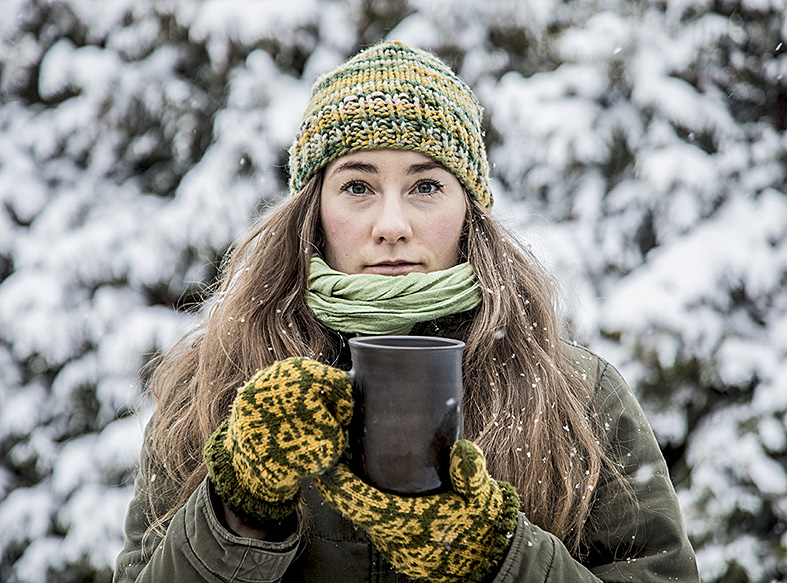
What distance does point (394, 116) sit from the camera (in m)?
1.39

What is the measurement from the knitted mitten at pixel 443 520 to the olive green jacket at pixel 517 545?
0.15 ft

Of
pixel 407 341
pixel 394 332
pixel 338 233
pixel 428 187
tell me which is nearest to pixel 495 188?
pixel 428 187

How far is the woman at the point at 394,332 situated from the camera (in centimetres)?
98

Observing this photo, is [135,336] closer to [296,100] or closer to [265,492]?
[296,100]

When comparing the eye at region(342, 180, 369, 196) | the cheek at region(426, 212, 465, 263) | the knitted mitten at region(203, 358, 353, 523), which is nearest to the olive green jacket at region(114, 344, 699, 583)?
the knitted mitten at region(203, 358, 353, 523)

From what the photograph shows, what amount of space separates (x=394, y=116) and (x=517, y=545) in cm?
94

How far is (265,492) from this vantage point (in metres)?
0.93

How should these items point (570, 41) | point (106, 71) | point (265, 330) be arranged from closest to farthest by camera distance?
point (265, 330) → point (570, 41) → point (106, 71)

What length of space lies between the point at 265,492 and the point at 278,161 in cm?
244

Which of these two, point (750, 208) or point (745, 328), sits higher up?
point (750, 208)

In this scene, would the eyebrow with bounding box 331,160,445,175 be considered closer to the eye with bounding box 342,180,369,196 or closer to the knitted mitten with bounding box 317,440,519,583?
the eye with bounding box 342,180,369,196

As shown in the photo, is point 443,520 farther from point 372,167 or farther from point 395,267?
point 372,167

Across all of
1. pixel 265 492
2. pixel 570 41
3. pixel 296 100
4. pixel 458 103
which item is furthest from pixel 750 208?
pixel 265 492

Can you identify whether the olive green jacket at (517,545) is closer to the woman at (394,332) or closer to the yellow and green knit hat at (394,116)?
the woman at (394,332)
